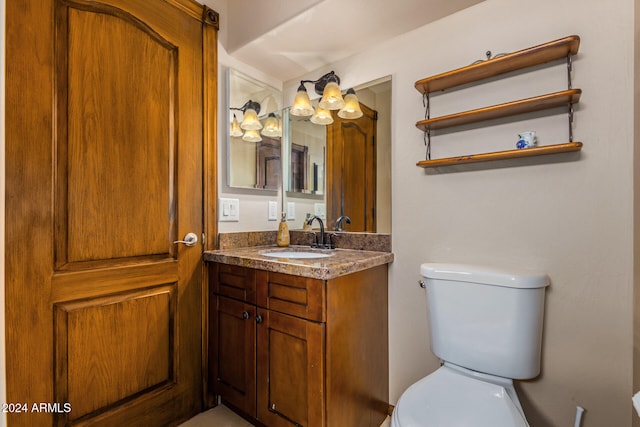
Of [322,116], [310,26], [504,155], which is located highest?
[310,26]

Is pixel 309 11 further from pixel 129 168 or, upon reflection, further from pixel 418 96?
pixel 129 168

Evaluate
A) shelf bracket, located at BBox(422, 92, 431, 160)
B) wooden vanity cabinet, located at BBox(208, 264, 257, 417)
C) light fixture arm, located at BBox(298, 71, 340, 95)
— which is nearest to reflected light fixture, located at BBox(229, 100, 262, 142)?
light fixture arm, located at BBox(298, 71, 340, 95)

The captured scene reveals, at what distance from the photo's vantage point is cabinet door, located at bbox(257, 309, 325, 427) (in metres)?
1.19

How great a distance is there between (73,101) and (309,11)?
1065 mm

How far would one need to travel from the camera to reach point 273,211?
2045 mm

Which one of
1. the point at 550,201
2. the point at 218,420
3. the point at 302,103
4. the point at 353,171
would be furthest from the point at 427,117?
the point at 218,420

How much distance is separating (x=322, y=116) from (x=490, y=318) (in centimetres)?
136

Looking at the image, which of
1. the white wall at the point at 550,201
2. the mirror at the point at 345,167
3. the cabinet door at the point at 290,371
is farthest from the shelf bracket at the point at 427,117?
the cabinet door at the point at 290,371

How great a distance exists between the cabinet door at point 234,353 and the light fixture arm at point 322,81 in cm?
128

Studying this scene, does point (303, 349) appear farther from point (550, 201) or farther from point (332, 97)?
point (332, 97)

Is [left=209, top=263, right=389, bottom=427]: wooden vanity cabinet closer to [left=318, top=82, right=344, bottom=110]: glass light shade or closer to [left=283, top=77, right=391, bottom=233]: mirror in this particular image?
[left=283, top=77, right=391, bottom=233]: mirror

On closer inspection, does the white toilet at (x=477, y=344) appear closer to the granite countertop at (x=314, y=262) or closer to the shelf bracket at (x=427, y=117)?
the granite countertop at (x=314, y=262)

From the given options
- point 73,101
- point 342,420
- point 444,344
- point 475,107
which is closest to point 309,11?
point 475,107

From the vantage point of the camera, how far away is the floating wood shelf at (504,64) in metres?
1.09
